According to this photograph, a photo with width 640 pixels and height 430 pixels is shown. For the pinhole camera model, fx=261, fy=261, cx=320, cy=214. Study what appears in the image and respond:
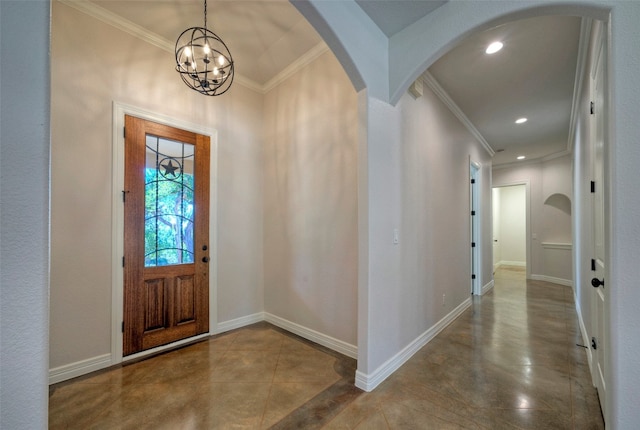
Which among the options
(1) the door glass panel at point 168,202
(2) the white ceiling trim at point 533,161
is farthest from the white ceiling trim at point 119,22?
A: (2) the white ceiling trim at point 533,161

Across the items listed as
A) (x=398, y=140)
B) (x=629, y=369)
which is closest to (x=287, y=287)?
(x=398, y=140)

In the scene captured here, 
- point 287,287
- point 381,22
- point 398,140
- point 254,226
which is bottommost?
point 287,287

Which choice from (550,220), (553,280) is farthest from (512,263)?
(550,220)

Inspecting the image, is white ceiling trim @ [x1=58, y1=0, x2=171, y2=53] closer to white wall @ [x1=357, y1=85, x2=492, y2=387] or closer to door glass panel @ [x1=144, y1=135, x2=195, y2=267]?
door glass panel @ [x1=144, y1=135, x2=195, y2=267]

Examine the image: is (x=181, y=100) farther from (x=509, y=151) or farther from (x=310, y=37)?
(x=509, y=151)

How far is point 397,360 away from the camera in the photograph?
2.42 metres

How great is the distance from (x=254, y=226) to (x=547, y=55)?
3820mm

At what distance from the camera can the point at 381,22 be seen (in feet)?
7.09

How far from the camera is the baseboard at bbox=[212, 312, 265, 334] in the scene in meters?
3.20

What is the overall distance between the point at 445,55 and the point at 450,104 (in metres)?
1.06

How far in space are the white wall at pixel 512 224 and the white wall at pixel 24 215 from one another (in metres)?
10.3

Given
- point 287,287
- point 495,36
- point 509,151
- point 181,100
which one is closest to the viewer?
point 495,36

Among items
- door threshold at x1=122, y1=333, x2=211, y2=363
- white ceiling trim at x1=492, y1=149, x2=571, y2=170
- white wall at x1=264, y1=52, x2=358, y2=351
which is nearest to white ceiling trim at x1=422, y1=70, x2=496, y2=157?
white wall at x1=264, y1=52, x2=358, y2=351

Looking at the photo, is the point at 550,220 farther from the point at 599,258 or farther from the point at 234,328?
the point at 234,328
